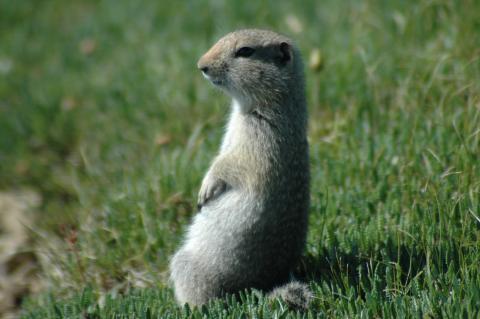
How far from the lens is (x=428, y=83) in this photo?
5211 millimetres

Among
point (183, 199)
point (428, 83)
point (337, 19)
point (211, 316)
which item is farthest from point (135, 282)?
point (337, 19)

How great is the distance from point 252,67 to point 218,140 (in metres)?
1.56

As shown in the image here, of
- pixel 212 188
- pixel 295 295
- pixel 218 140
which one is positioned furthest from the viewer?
pixel 218 140

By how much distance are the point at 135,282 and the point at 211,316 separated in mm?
1092

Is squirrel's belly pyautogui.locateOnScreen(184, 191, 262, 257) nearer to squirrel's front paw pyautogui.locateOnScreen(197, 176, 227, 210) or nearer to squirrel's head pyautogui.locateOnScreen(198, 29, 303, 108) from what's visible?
squirrel's front paw pyautogui.locateOnScreen(197, 176, 227, 210)

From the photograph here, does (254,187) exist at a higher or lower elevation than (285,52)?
lower

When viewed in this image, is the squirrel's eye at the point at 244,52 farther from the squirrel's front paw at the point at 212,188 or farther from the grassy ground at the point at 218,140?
the grassy ground at the point at 218,140

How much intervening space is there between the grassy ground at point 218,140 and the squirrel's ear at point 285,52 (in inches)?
38.0

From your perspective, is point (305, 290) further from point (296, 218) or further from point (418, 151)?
point (418, 151)

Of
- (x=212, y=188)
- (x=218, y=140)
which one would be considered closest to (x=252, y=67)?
(x=212, y=188)

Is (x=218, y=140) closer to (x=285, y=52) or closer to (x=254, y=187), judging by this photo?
(x=285, y=52)

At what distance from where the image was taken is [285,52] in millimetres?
4148

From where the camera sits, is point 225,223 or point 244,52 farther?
point 244,52

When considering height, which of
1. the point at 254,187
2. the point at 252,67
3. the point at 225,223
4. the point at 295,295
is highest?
the point at 252,67
